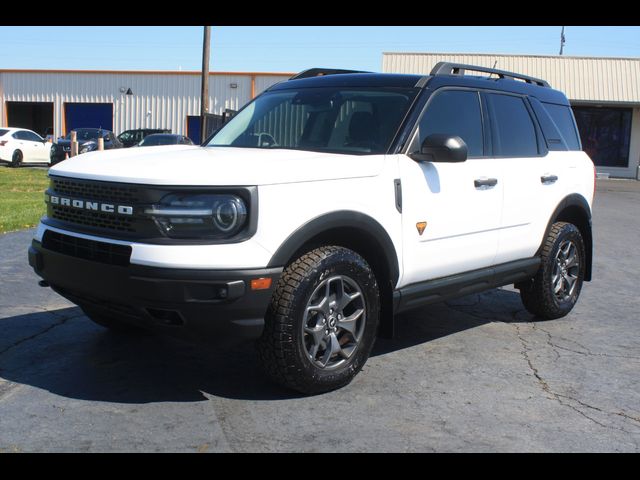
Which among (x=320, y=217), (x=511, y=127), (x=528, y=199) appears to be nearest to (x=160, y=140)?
(x=511, y=127)

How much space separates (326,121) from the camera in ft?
17.3

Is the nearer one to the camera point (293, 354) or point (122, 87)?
point (293, 354)

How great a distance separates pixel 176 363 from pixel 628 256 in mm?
7538

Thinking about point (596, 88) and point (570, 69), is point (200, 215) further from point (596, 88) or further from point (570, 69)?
point (570, 69)

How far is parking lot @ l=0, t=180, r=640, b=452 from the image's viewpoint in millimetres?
3783

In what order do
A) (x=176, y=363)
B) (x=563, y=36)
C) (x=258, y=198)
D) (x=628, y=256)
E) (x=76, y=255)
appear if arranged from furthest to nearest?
(x=563, y=36) < (x=628, y=256) < (x=176, y=363) < (x=76, y=255) < (x=258, y=198)

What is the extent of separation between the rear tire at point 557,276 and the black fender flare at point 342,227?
207 cm

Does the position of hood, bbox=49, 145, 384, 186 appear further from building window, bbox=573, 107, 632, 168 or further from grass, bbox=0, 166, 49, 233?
building window, bbox=573, 107, 632, 168

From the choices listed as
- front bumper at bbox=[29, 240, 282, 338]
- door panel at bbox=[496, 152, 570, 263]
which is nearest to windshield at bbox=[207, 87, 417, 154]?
door panel at bbox=[496, 152, 570, 263]

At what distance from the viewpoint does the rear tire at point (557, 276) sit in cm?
633

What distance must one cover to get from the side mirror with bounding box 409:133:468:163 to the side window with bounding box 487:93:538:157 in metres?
0.94

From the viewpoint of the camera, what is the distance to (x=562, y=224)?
21.3 ft

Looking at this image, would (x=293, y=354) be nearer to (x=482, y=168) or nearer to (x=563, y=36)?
(x=482, y=168)

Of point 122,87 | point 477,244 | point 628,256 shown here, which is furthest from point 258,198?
point 122,87
